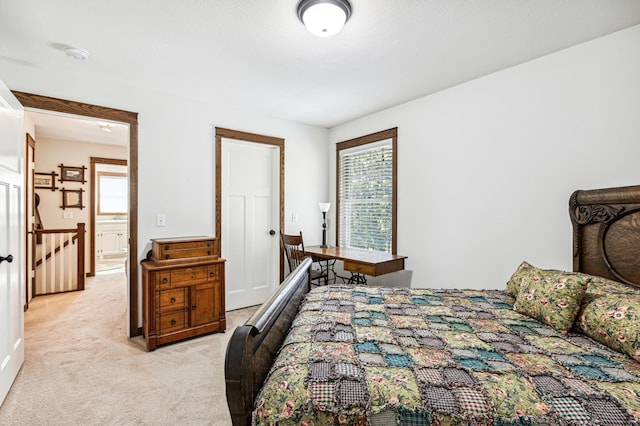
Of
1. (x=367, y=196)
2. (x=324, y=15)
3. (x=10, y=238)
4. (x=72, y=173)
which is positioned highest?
(x=324, y=15)

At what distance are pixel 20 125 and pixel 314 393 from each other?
9.66 ft

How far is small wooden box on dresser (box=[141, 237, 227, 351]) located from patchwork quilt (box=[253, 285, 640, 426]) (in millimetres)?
1772

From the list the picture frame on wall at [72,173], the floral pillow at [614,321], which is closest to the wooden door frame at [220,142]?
the floral pillow at [614,321]

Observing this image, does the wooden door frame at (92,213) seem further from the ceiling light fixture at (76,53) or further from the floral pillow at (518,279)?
the floral pillow at (518,279)

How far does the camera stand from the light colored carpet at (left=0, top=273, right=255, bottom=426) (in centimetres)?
194

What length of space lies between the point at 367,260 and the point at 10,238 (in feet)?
9.41

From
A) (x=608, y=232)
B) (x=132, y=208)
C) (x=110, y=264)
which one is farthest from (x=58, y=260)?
(x=608, y=232)

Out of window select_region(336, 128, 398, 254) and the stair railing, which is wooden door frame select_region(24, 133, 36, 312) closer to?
the stair railing

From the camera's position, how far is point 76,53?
2424 mm

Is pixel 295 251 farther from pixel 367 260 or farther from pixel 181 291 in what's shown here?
pixel 181 291

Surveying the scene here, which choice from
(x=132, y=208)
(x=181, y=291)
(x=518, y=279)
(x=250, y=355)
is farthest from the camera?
(x=132, y=208)

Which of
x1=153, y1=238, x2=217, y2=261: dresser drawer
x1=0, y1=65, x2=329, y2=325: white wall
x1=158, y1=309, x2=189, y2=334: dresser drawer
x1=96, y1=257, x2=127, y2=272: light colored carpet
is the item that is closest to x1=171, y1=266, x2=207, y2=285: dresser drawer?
x1=153, y1=238, x2=217, y2=261: dresser drawer

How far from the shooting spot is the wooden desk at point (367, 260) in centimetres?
→ 316

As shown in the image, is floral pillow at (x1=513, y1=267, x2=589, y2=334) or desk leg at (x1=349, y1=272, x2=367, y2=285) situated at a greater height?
floral pillow at (x1=513, y1=267, x2=589, y2=334)
